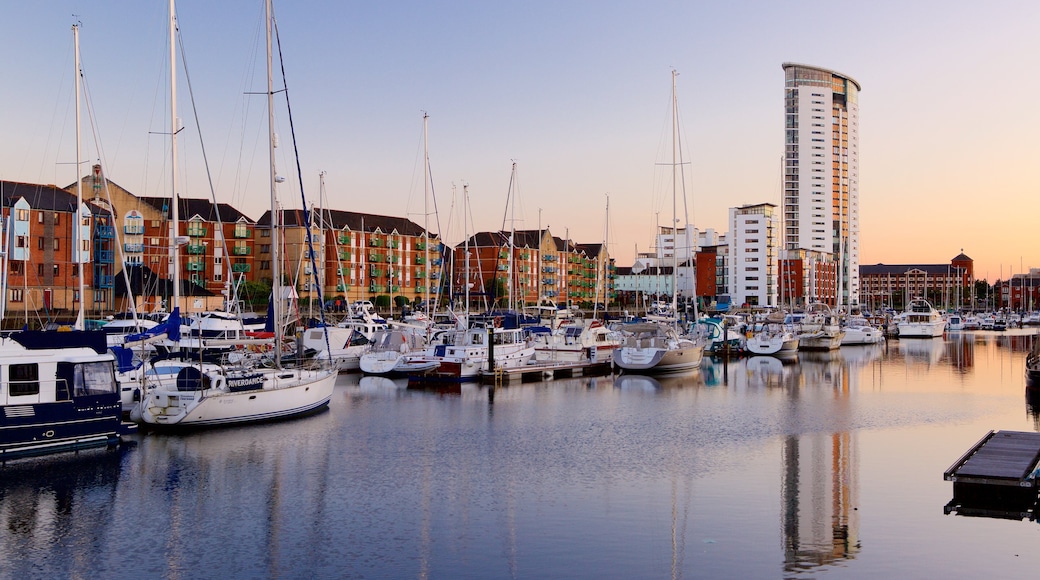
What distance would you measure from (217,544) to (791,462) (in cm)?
1688

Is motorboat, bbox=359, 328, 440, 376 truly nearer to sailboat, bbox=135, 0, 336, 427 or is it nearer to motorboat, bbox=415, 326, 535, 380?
motorboat, bbox=415, 326, 535, 380

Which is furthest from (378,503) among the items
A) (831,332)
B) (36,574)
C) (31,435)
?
(831,332)

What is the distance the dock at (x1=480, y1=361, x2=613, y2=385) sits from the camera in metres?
51.0

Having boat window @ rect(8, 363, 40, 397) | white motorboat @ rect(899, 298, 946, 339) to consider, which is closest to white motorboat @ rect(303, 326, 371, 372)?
boat window @ rect(8, 363, 40, 397)

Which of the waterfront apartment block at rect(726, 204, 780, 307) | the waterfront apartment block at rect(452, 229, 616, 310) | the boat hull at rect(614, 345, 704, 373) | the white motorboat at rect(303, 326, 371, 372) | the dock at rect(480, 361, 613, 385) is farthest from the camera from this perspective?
the waterfront apartment block at rect(726, 204, 780, 307)

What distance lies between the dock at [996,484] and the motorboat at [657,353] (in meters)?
33.5

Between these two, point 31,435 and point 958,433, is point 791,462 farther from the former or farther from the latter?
point 31,435

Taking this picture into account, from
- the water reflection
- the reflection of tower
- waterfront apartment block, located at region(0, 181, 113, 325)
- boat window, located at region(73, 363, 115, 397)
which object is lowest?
the reflection of tower

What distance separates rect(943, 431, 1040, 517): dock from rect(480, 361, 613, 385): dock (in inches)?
1188

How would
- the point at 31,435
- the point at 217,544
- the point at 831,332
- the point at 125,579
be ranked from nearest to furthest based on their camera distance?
the point at 125,579 < the point at 217,544 < the point at 31,435 < the point at 831,332

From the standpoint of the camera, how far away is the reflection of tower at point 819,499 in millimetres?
18531

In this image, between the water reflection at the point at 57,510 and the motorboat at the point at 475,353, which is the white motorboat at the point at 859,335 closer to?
the motorboat at the point at 475,353

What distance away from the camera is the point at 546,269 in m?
162

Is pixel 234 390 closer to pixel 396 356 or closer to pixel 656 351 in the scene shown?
pixel 396 356
